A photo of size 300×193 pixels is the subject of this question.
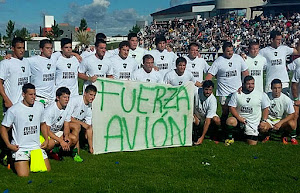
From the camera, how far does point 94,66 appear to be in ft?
29.7

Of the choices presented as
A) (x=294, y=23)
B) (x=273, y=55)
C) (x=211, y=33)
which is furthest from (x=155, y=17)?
(x=273, y=55)

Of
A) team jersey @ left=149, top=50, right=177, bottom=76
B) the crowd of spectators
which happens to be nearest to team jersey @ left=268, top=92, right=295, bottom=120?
team jersey @ left=149, top=50, right=177, bottom=76

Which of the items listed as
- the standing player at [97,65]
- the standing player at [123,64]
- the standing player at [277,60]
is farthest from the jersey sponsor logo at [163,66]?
the standing player at [277,60]

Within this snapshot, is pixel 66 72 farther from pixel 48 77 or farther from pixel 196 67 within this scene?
pixel 196 67

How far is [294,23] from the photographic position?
42312 millimetres

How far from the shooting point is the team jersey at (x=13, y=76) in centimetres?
773

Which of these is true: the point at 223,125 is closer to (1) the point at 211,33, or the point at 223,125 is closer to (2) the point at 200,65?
(2) the point at 200,65

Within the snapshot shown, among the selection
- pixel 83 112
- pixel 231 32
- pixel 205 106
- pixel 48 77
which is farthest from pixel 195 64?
pixel 231 32

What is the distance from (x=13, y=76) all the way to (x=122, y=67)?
2596 mm

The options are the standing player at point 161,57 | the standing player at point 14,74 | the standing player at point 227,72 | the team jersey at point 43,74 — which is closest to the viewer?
the standing player at point 14,74

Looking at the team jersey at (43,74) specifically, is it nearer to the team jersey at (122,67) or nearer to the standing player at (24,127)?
the team jersey at (122,67)

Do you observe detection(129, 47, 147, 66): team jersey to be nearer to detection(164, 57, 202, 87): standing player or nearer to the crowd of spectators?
detection(164, 57, 202, 87): standing player

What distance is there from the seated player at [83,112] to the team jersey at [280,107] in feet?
13.7

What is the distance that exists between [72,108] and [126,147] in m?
1.36
